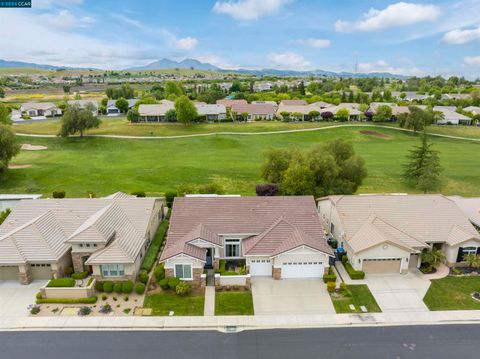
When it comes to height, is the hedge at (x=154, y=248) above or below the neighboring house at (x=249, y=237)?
below

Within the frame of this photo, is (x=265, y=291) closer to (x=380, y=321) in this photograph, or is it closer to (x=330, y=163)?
(x=380, y=321)

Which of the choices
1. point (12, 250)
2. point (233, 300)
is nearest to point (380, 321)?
point (233, 300)

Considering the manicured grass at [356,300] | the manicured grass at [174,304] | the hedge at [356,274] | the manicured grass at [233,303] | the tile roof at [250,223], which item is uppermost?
the tile roof at [250,223]

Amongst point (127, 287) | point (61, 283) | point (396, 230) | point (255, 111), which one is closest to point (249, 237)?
point (127, 287)

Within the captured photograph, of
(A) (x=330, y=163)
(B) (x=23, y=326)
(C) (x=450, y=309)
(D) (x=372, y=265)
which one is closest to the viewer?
(B) (x=23, y=326)

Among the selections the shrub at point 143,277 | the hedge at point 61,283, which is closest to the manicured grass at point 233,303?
the shrub at point 143,277

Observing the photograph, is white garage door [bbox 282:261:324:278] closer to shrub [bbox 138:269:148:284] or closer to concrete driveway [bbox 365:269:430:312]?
concrete driveway [bbox 365:269:430:312]

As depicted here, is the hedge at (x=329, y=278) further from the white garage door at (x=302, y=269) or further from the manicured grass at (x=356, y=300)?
the manicured grass at (x=356, y=300)

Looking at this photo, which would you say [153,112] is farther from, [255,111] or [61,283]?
[61,283]
